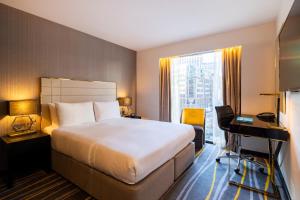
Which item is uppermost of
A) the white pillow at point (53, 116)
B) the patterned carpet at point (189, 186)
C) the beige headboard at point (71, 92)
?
the beige headboard at point (71, 92)

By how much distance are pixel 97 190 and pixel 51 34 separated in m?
2.95

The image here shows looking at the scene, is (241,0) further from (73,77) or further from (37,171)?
(37,171)

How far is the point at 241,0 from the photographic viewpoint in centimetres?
238

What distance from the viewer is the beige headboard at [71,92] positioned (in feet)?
9.48

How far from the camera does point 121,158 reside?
157cm

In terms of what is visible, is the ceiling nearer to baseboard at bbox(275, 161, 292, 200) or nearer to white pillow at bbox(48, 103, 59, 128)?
white pillow at bbox(48, 103, 59, 128)

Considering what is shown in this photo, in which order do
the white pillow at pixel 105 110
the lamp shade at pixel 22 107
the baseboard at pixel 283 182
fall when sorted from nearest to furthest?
the baseboard at pixel 283 182
the lamp shade at pixel 22 107
the white pillow at pixel 105 110

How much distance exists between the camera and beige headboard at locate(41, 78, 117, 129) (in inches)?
114

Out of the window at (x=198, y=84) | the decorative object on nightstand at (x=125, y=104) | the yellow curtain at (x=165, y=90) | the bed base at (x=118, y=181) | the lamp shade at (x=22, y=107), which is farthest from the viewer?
the yellow curtain at (x=165, y=90)

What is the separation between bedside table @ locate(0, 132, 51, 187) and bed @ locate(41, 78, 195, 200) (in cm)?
17

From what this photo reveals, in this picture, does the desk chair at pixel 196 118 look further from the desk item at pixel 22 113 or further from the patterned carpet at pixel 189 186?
the desk item at pixel 22 113

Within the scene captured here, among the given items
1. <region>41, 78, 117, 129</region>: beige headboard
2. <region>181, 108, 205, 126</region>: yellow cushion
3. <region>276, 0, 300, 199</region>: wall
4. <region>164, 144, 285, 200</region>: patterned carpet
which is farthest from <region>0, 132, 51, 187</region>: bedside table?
<region>276, 0, 300, 199</region>: wall

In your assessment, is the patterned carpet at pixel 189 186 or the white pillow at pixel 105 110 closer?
the patterned carpet at pixel 189 186

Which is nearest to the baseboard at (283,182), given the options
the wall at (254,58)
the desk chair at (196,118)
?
the wall at (254,58)
